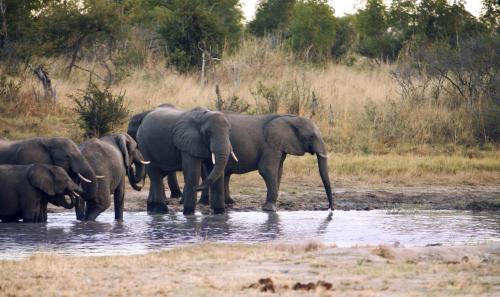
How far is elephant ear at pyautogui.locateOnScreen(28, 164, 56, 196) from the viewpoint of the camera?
14227 millimetres

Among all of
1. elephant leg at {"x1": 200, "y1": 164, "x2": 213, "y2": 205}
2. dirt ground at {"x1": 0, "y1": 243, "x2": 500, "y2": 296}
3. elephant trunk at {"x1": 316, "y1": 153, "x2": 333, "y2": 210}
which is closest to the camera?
dirt ground at {"x1": 0, "y1": 243, "x2": 500, "y2": 296}

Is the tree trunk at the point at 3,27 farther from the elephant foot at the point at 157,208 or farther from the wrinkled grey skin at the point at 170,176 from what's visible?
the elephant foot at the point at 157,208

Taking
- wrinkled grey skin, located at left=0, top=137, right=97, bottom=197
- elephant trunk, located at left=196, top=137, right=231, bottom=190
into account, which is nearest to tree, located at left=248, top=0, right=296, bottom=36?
elephant trunk, located at left=196, top=137, right=231, bottom=190

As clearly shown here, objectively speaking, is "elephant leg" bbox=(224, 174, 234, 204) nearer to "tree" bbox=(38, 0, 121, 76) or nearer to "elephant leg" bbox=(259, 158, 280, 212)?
"elephant leg" bbox=(259, 158, 280, 212)

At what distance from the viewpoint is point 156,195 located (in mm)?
16734

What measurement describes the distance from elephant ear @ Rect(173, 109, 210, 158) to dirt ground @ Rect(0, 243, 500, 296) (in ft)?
16.3

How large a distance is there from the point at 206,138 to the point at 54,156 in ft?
7.96

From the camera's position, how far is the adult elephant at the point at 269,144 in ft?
56.3

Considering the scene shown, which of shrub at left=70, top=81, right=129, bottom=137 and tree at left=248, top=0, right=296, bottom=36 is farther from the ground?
tree at left=248, top=0, right=296, bottom=36

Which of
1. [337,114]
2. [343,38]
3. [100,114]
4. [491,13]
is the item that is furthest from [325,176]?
[343,38]

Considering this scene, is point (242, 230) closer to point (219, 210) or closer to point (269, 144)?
point (219, 210)

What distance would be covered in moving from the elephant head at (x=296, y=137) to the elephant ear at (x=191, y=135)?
3.63ft

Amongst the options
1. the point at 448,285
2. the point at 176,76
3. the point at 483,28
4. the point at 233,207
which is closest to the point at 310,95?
the point at 176,76

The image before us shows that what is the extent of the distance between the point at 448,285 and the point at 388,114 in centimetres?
1403
